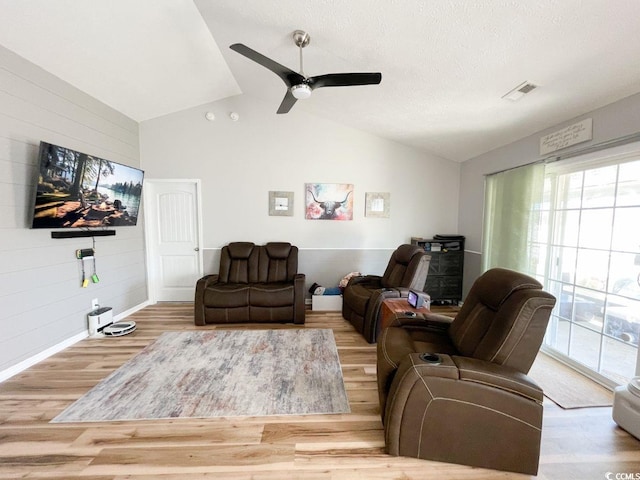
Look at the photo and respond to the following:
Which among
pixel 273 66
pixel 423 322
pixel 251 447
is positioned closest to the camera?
pixel 251 447

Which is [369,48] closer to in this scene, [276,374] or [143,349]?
[276,374]

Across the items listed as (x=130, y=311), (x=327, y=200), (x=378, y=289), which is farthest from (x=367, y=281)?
(x=130, y=311)

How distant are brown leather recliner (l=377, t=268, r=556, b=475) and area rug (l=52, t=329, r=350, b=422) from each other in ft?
2.05

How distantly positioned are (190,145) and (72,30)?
5.94 feet

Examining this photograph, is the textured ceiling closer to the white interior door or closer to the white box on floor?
the white interior door

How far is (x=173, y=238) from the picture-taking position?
412 cm

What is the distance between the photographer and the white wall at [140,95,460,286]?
3.99 metres

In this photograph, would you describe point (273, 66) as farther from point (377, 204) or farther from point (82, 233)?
point (82, 233)

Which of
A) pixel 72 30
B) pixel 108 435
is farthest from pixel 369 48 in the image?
pixel 108 435

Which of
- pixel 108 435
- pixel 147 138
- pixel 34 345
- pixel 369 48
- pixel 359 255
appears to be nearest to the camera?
pixel 108 435

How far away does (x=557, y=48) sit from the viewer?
1.72m

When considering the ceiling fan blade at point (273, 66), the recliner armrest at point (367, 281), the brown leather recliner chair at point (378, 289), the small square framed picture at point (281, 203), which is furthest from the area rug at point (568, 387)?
the small square framed picture at point (281, 203)

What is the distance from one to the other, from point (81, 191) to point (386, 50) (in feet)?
10.8

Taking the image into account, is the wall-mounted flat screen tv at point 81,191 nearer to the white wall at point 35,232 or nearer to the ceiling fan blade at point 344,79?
the white wall at point 35,232
